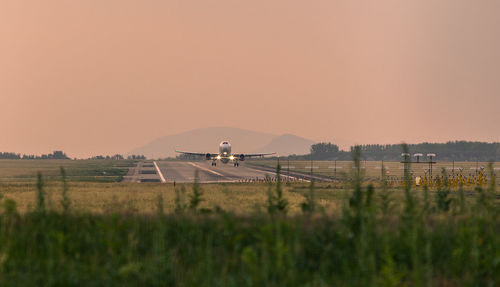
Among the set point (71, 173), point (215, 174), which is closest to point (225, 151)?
point (215, 174)

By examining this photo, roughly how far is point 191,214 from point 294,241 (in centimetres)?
389

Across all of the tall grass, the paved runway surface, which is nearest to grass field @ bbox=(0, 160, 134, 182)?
the paved runway surface

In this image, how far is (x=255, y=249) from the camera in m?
11.5

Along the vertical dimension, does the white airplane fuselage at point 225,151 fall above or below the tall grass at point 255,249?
above

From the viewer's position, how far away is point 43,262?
1079cm

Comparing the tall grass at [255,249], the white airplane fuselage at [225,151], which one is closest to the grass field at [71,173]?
the white airplane fuselage at [225,151]

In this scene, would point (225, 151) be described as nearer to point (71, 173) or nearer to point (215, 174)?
point (215, 174)

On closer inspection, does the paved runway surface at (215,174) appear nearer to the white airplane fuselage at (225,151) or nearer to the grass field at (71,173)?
the white airplane fuselage at (225,151)

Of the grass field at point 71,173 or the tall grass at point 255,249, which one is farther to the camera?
the grass field at point 71,173

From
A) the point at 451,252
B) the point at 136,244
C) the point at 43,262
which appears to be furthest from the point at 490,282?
Result: the point at 43,262

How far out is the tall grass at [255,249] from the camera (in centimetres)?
990

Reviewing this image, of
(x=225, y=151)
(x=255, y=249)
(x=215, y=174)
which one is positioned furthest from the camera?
(x=225, y=151)

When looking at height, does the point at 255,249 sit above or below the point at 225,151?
below

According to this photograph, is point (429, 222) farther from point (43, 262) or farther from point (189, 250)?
point (43, 262)
